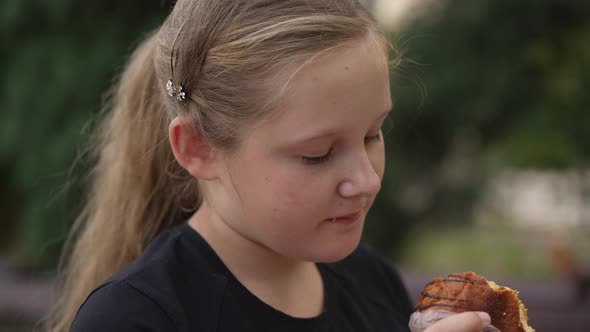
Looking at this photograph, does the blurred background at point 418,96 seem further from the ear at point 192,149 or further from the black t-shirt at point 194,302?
the ear at point 192,149

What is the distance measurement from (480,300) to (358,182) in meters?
0.37

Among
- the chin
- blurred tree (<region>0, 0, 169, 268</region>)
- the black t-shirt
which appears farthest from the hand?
blurred tree (<region>0, 0, 169, 268</region>)

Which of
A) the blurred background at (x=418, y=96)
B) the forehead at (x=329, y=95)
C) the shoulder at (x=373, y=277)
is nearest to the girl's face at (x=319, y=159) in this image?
the forehead at (x=329, y=95)

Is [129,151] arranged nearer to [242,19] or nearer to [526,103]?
[242,19]

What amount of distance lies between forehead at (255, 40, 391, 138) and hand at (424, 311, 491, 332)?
1.41ft

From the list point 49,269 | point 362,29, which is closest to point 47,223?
point 49,269

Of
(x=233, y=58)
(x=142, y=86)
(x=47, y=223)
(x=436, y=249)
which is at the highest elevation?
(x=233, y=58)

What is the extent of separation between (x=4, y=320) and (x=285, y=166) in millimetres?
2895

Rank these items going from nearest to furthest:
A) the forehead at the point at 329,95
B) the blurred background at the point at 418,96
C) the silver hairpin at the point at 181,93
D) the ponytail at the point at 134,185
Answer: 1. the forehead at the point at 329,95
2. the silver hairpin at the point at 181,93
3. the ponytail at the point at 134,185
4. the blurred background at the point at 418,96

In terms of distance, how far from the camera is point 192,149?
1.75m

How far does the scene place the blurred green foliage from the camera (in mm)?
4047

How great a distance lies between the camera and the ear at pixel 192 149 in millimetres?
1729

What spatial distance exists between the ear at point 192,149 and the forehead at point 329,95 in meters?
0.18

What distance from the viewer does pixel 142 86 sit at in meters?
2.08
